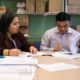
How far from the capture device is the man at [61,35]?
116 inches

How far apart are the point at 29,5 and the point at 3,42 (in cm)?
148

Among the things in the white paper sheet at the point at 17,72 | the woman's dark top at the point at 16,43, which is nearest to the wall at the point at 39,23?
the woman's dark top at the point at 16,43

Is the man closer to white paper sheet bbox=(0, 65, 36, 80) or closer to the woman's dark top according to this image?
the woman's dark top

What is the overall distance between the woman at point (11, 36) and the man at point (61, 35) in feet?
1.05

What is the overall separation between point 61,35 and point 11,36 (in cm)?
73

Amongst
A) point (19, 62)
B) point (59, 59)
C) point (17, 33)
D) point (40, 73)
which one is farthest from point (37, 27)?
point (40, 73)

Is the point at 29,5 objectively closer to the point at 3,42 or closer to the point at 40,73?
the point at 3,42

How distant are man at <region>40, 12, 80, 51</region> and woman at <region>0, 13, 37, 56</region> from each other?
32cm

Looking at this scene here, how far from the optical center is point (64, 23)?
294 cm

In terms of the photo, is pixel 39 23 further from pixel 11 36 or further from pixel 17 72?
pixel 17 72

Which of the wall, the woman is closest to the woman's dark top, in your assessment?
the woman

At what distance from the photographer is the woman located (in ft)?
8.62

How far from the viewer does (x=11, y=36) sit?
2.81 metres

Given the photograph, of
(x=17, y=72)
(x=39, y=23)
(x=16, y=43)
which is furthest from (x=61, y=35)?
(x=17, y=72)
